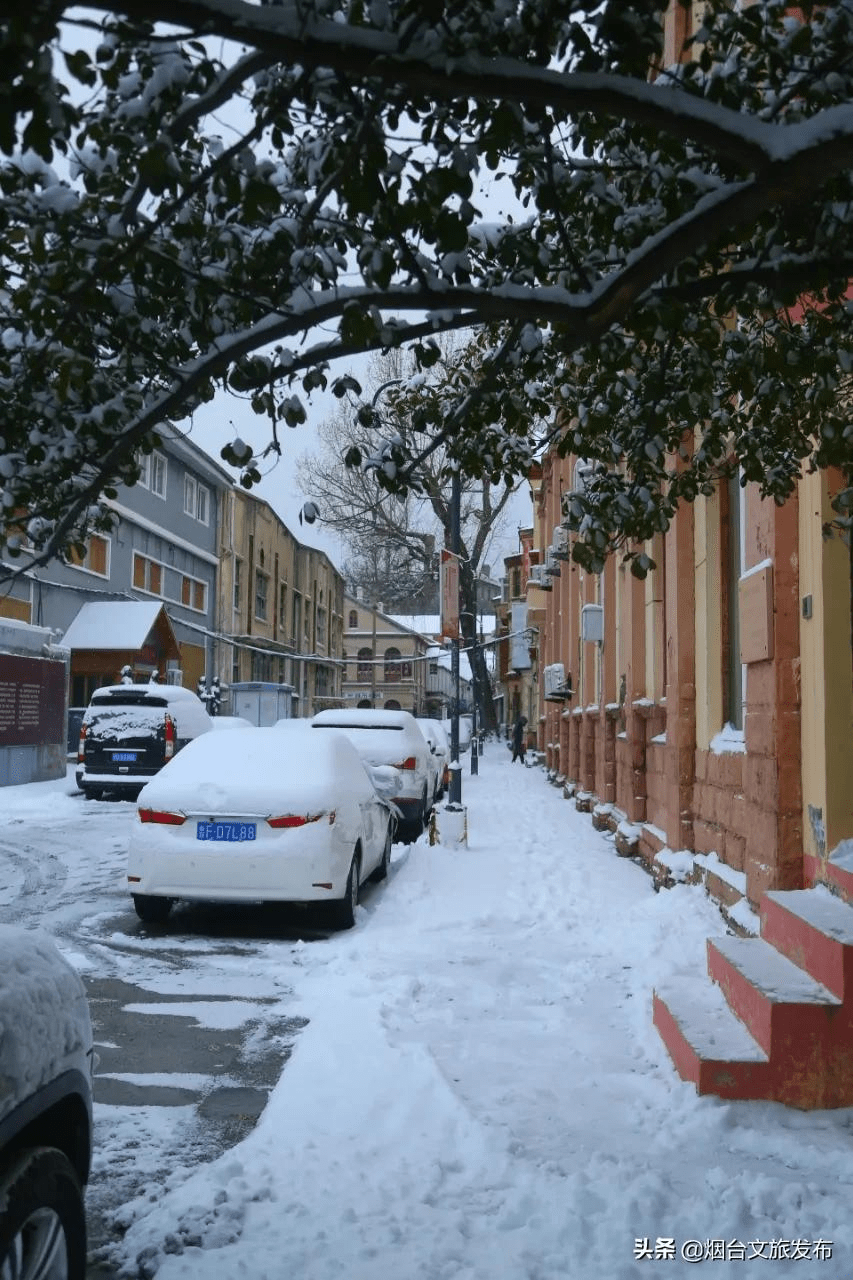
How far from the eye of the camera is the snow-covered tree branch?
3.06 meters

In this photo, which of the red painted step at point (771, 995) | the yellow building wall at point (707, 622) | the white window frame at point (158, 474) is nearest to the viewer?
the red painted step at point (771, 995)

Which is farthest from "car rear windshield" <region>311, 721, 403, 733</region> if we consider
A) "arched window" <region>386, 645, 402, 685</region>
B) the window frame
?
"arched window" <region>386, 645, 402, 685</region>

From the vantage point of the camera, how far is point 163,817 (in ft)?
27.8

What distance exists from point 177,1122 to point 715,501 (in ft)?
20.7

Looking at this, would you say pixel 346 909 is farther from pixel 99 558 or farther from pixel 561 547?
pixel 99 558

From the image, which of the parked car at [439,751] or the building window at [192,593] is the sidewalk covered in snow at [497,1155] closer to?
the parked car at [439,751]

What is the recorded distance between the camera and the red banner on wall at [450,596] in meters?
18.8

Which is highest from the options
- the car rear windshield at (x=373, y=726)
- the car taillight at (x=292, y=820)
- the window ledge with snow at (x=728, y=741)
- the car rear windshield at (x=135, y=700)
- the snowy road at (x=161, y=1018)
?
the car rear windshield at (x=135, y=700)

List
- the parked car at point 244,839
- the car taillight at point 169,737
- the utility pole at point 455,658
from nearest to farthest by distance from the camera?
the parked car at point 244,839, the utility pole at point 455,658, the car taillight at point 169,737

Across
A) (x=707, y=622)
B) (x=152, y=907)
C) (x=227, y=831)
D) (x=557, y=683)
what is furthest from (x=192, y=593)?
(x=227, y=831)

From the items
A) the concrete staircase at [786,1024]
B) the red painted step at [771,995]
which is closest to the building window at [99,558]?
the red painted step at [771,995]

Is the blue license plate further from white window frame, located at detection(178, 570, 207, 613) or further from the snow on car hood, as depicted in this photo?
white window frame, located at detection(178, 570, 207, 613)

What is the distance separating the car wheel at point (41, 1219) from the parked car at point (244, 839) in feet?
18.0

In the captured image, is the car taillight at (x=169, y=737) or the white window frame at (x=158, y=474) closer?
the car taillight at (x=169, y=737)
